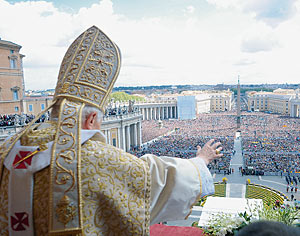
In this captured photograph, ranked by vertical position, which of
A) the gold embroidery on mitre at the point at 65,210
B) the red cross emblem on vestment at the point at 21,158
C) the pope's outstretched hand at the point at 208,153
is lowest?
the gold embroidery on mitre at the point at 65,210

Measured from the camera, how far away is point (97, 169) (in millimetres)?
1489

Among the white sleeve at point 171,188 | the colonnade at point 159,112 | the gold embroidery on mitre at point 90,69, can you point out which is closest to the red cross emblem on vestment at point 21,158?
the gold embroidery on mitre at point 90,69

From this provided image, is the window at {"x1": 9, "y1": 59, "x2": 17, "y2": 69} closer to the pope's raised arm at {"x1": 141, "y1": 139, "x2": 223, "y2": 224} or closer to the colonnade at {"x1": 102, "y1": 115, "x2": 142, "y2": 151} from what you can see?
the colonnade at {"x1": 102, "y1": 115, "x2": 142, "y2": 151}

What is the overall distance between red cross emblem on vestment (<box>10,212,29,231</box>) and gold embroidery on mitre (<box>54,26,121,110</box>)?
0.66 metres

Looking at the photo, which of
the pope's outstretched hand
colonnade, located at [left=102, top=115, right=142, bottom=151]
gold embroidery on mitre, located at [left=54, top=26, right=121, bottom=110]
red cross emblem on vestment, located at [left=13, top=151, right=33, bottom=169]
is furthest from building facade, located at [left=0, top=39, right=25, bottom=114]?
the pope's outstretched hand

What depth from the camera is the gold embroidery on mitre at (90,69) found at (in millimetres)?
1693

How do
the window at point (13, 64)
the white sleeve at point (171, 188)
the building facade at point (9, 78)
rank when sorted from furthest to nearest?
1. the window at point (13, 64)
2. the building facade at point (9, 78)
3. the white sleeve at point (171, 188)

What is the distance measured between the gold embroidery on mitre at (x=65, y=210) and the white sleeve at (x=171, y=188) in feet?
1.43

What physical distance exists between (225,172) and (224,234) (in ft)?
51.7

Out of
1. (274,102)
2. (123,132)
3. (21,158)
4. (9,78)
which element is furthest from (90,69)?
(274,102)

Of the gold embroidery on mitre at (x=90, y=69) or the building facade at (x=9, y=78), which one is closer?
the gold embroidery on mitre at (x=90, y=69)

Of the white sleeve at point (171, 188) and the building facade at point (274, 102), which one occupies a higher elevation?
the white sleeve at point (171, 188)

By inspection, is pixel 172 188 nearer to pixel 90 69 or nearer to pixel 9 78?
pixel 90 69

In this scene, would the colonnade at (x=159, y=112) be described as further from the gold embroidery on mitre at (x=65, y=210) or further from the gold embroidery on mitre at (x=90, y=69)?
the gold embroidery on mitre at (x=65, y=210)
